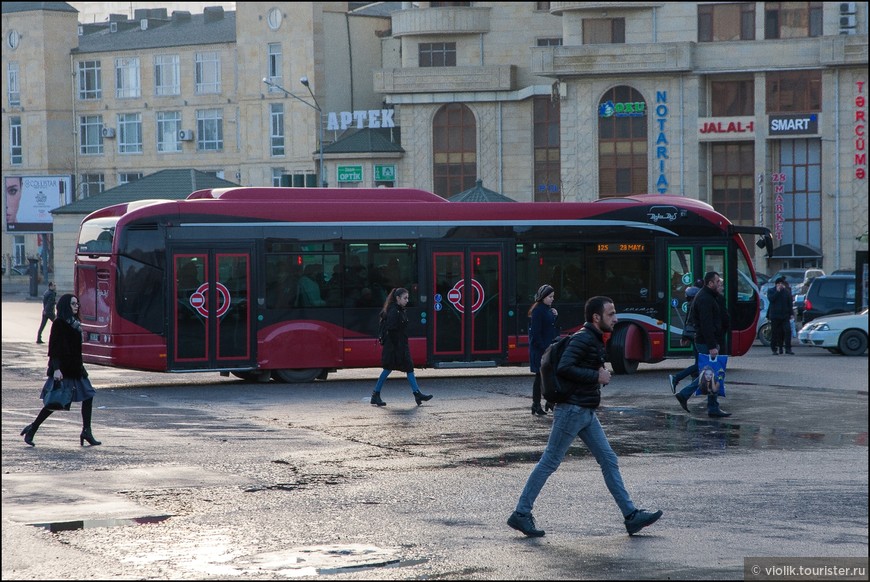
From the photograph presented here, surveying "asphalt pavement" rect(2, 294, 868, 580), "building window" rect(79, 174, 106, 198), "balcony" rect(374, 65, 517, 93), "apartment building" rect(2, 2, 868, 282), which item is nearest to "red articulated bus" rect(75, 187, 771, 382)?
"asphalt pavement" rect(2, 294, 868, 580)

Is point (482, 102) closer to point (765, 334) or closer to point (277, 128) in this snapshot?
point (277, 128)

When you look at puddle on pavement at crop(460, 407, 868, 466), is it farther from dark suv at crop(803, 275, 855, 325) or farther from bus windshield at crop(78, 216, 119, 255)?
dark suv at crop(803, 275, 855, 325)

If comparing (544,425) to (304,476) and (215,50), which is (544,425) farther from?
(215,50)

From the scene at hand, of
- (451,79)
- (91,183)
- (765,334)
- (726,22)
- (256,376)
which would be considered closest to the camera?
(256,376)

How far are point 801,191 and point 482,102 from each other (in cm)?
1751

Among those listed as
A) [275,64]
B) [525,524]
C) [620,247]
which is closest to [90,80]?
[275,64]

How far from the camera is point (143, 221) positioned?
854 inches

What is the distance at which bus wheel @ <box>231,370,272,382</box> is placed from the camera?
22.9 metres

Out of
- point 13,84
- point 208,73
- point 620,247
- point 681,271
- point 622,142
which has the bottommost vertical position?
point 681,271

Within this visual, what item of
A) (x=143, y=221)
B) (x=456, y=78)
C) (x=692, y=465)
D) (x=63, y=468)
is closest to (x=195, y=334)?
(x=143, y=221)

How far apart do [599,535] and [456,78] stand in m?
59.6

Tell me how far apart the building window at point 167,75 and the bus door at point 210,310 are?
64.1m

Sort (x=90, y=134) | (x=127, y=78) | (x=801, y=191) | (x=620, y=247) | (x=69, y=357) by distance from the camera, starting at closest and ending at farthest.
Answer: (x=69, y=357) < (x=620, y=247) < (x=801, y=191) < (x=127, y=78) < (x=90, y=134)

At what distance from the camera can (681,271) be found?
24.4 metres
